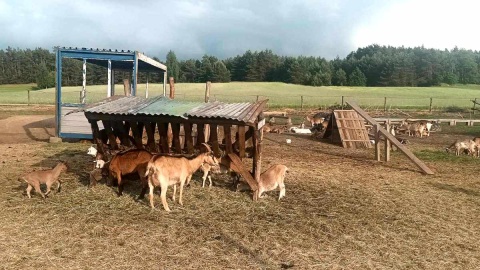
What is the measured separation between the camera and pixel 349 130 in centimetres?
1980

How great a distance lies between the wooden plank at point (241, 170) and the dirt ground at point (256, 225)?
1.14 feet

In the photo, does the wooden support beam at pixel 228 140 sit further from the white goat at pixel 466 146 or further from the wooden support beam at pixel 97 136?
the white goat at pixel 466 146

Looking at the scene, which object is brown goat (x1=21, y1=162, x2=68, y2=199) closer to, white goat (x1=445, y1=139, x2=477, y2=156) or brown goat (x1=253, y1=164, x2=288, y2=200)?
brown goat (x1=253, y1=164, x2=288, y2=200)

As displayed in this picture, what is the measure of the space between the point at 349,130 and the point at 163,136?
453 inches

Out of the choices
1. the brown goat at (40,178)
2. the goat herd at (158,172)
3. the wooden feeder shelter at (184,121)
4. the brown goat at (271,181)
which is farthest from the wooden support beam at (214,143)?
the brown goat at (40,178)

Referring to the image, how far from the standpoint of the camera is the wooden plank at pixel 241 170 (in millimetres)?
9359

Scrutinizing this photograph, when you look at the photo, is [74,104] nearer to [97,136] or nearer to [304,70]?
[97,136]

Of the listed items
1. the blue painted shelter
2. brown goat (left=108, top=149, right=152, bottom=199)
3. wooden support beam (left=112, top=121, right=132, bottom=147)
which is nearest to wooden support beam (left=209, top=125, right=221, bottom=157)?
brown goat (left=108, top=149, right=152, bottom=199)

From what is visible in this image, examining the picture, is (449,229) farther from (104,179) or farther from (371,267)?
(104,179)

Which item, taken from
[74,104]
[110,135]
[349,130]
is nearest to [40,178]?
[110,135]

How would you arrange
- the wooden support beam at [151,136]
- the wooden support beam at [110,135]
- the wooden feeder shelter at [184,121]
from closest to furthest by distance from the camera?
the wooden feeder shelter at [184,121] < the wooden support beam at [151,136] < the wooden support beam at [110,135]

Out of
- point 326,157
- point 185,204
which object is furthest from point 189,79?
point 185,204

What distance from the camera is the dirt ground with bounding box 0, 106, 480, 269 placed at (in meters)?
5.96

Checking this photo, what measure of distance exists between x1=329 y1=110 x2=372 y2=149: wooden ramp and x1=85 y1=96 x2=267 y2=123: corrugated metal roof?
376 inches
